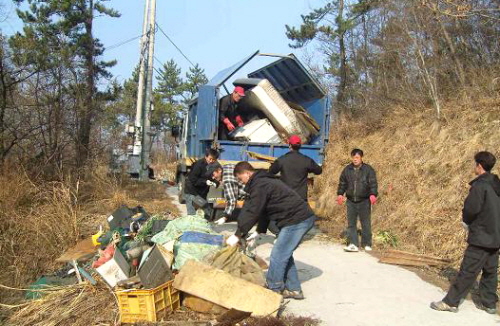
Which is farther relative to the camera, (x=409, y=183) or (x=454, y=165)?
(x=409, y=183)

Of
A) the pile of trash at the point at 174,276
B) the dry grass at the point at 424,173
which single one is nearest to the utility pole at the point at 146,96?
the dry grass at the point at 424,173

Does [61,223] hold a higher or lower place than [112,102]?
lower

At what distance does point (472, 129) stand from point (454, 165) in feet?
3.89

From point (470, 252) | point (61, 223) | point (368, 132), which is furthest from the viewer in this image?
point (368, 132)

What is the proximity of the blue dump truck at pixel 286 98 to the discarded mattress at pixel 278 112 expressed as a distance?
0.13 meters

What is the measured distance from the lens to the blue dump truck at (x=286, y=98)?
9.85m

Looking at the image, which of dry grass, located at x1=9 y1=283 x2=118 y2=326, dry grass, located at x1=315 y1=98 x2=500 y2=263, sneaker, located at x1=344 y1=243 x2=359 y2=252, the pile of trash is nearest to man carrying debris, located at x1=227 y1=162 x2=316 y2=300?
the pile of trash

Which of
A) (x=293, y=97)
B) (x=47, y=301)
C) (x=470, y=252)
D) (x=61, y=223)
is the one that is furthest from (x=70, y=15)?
(x=470, y=252)

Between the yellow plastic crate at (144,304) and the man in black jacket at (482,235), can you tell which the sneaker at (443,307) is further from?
the yellow plastic crate at (144,304)

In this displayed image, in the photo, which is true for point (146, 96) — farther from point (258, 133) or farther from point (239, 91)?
point (258, 133)

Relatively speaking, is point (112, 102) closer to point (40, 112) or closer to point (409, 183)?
point (40, 112)

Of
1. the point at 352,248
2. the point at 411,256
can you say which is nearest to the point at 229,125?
the point at 352,248

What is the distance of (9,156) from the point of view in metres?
11.5

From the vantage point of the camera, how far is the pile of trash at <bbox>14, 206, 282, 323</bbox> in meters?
4.80
